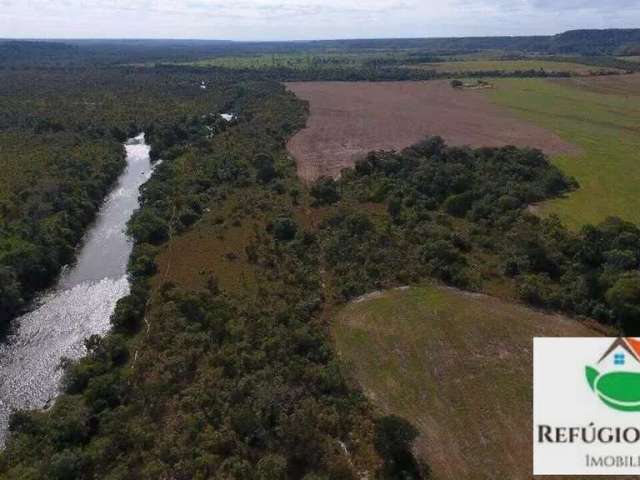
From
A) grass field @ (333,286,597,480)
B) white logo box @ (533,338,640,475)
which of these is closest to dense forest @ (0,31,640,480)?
grass field @ (333,286,597,480)

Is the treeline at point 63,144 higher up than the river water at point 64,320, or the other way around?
the treeline at point 63,144

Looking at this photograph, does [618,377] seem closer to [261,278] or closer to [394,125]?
[261,278]

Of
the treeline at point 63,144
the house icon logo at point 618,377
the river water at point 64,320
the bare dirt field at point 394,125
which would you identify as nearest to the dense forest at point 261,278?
the treeline at point 63,144

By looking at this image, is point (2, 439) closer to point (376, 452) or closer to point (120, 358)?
point (120, 358)

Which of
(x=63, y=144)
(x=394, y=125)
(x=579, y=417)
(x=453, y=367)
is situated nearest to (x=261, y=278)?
(x=453, y=367)

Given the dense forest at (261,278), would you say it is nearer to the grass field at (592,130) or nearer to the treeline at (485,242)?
the treeline at (485,242)
